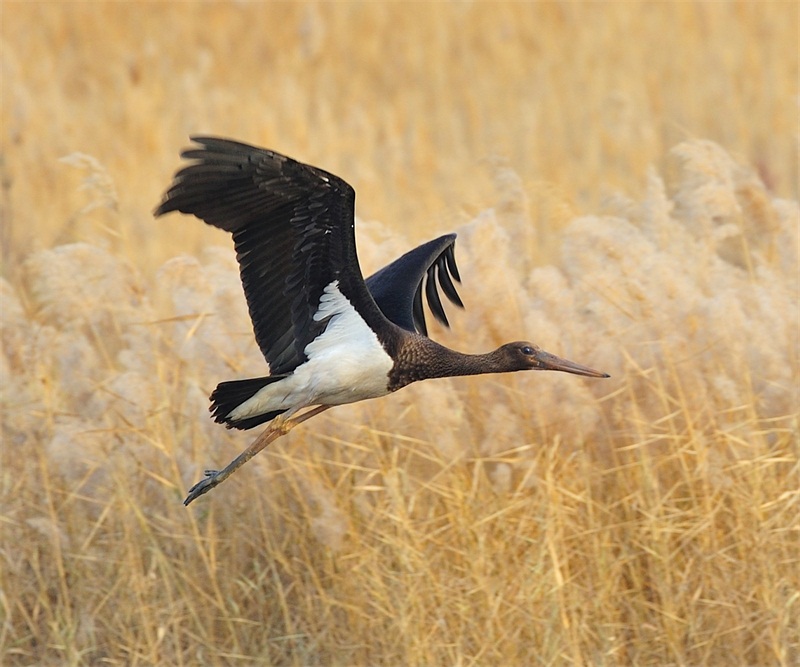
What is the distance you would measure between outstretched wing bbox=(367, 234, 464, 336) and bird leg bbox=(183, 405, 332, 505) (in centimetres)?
58

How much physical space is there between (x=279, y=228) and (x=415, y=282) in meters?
0.95

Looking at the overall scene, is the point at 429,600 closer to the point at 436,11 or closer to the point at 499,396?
the point at 499,396

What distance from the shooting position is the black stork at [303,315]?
5023 millimetres

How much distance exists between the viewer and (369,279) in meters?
6.26

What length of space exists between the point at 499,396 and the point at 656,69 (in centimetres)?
657

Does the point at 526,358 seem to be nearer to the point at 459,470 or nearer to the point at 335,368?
the point at 459,470

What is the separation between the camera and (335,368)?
541 cm

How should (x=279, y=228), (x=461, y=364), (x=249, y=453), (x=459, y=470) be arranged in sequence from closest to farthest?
(x=279, y=228)
(x=249, y=453)
(x=461, y=364)
(x=459, y=470)

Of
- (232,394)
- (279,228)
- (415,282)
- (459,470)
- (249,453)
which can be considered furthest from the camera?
(415,282)

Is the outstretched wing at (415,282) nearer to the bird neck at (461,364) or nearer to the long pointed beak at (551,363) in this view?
the bird neck at (461,364)

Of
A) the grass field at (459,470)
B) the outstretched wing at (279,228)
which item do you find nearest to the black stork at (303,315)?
the outstretched wing at (279,228)

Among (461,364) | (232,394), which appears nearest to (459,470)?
(461,364)

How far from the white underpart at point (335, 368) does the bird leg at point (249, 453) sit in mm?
48

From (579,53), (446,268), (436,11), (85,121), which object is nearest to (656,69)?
(579,53)
